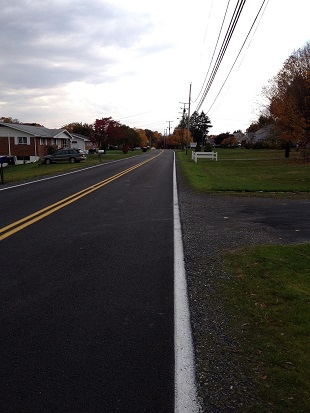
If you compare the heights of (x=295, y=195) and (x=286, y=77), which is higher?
(x=286, y=77)

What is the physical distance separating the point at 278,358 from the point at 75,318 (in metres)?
2.07

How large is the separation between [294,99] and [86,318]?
110ft

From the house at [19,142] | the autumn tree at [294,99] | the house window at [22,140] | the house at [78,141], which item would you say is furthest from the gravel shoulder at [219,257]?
the house at [78,141]

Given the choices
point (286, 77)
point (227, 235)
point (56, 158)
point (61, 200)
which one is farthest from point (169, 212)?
point (56, 158)

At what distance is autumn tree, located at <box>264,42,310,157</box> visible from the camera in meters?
32.7

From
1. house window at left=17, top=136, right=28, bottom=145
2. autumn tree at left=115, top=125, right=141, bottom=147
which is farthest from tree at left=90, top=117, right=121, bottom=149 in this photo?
autumn tree at left=115, top=125, right=141, bottom=147

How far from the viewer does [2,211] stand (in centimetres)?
1043

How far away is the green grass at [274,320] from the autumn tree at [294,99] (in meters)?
27.4

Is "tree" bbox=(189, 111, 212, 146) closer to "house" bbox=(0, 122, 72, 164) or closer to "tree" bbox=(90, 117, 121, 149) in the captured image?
"tree" bbox=(90, 117, 121, 149)

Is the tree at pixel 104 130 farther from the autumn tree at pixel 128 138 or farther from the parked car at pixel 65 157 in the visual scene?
the autumn tree at pixel 128 138

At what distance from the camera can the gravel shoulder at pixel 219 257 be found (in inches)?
116

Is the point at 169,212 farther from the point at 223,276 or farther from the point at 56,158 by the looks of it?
the point at 56,158

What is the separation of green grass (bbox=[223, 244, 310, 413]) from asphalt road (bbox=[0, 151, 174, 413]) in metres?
0.71

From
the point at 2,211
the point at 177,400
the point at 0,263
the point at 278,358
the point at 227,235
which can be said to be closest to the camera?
the point at 177,400
